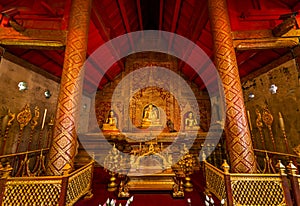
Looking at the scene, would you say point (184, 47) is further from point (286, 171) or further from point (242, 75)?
point (286, 171)

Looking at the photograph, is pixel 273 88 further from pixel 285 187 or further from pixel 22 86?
pixel 22 86

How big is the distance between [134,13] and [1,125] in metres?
6.45

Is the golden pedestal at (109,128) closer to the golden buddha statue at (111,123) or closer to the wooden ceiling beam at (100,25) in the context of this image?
the golden buddha statue at (111,123)

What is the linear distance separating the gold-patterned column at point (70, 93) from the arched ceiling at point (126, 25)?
46 centimetres

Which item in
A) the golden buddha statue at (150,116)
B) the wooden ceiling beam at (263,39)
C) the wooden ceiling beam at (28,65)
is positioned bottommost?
the golden buddha statue at (150,116)

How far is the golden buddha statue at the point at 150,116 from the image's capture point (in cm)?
756

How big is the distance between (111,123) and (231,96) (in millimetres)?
5984

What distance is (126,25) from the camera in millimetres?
5906

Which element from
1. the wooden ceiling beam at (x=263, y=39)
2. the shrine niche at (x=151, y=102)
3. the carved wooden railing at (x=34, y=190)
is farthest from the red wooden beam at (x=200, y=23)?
the carved wooden railing at (x=34, y=190)

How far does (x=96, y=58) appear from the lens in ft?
19.5

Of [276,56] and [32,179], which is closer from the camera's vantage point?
[32,179]

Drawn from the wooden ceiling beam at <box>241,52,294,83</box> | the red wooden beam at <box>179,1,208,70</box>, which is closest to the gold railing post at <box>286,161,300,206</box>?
the wooden ceiling beam at <box>241,52,294,83</box>

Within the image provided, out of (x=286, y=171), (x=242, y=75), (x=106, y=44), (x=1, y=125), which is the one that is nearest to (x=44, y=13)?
(x=106, y=44)

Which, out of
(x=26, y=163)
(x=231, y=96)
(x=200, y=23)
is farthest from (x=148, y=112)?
(x=26, y=163)
